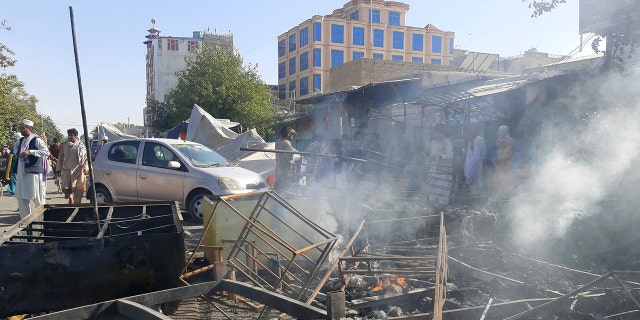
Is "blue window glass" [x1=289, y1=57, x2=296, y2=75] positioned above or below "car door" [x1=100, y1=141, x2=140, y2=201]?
above

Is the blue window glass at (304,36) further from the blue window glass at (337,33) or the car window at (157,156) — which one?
the car window at (157,156)

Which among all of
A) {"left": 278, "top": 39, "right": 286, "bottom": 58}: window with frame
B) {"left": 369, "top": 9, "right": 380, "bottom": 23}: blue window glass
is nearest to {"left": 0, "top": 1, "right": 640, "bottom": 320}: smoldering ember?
{"left": 369, "top": 9, "right": 380, "bottom": 23}: blue window glass

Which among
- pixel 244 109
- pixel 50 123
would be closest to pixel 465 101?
pixel 244 109

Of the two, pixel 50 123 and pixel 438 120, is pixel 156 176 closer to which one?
pixel 438 120

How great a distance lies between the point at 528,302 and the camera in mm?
4070

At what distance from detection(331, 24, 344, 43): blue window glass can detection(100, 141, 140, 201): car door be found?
48.4 m

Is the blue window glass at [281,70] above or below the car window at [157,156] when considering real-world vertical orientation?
above

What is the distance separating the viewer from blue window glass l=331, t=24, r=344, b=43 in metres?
54.8

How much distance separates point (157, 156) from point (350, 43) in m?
50.1

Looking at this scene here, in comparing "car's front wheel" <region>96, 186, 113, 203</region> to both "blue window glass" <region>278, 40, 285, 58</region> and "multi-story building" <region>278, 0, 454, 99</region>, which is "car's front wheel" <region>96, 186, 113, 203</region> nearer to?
"multi-story building" <region>278, 0, 454, 99</region>

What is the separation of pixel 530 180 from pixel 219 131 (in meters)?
10.6

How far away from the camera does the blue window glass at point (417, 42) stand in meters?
60.0

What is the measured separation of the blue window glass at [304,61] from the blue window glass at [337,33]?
3848mm

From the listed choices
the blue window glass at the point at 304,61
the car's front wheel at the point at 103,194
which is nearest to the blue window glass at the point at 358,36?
the blue window glass at the point at 304,61
